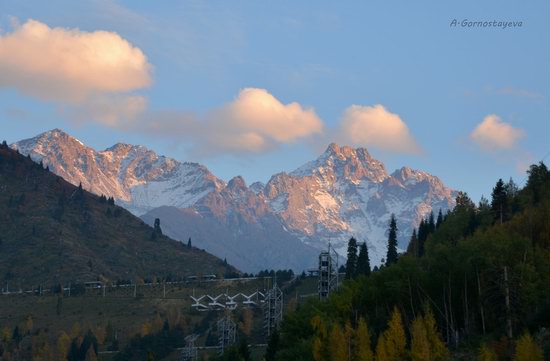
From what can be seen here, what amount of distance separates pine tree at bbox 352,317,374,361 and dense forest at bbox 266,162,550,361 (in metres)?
0.12

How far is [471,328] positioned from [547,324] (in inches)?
494

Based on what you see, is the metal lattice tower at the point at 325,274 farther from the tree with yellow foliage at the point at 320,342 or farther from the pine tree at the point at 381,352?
the pine tree at the point at 381,352

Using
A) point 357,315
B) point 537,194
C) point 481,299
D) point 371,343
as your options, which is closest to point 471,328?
point 481,299

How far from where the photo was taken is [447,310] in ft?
439

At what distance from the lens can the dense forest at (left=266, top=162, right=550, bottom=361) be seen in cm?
11575

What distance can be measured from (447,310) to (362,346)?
798 inches

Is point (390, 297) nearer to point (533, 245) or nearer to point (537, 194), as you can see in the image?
point (533, 245)

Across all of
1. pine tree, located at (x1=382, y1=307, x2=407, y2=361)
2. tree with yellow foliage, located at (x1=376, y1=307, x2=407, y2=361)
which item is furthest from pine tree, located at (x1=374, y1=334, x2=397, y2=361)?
pine tree, located at (x1=382, y1=307, x2=407, y2=361)

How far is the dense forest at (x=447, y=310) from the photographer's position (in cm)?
11575

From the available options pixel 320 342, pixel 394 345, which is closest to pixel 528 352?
pixel 394 345

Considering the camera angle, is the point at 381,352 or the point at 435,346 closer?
the point at 381,352

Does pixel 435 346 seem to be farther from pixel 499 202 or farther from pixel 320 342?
pixel 499 202

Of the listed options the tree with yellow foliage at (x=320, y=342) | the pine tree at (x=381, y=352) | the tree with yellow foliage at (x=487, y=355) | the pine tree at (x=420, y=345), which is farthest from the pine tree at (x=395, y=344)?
the tree with yellow foliage at (x=487, y=355)

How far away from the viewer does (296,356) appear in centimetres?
13638
